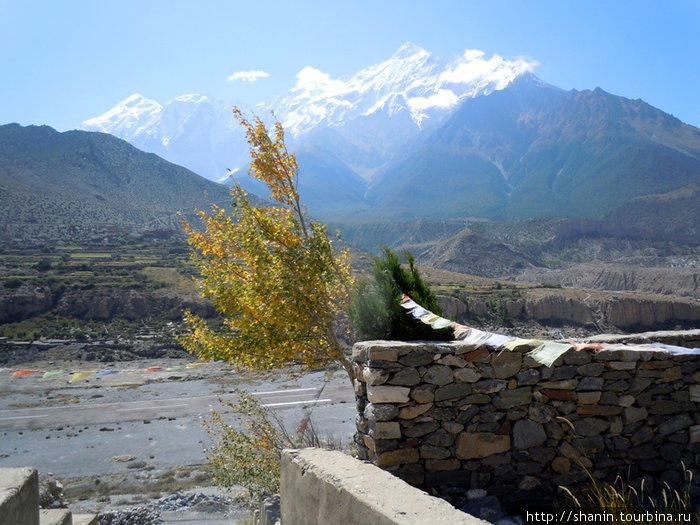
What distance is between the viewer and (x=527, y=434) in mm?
5594

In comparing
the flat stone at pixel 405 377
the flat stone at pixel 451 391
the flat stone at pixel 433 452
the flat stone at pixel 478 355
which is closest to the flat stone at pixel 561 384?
the flat stone at pixel 478 355

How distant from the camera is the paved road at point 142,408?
2172cm

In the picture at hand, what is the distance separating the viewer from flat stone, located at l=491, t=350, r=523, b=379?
18.2 feet

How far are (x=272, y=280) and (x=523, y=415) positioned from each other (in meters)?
3.87

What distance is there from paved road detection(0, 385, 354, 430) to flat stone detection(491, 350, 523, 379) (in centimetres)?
1600

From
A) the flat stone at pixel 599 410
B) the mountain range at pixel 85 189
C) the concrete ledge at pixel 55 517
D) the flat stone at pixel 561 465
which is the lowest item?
the flat stone at pixel 561 465

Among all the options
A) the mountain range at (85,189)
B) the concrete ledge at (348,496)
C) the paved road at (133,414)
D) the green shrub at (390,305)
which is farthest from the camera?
the mountain range at (85,189)

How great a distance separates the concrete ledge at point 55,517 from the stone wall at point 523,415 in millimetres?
2663

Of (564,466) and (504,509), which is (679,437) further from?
(504,509)

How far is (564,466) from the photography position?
5641 millimetres

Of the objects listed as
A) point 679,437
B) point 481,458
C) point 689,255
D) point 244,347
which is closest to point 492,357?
point 481,458

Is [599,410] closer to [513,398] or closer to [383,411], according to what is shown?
[513,398]

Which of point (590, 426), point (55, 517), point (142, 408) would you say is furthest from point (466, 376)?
point (142, 408)

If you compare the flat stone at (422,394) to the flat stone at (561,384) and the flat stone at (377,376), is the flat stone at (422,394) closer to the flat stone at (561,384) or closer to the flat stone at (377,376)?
the flat stone at (377,376)
